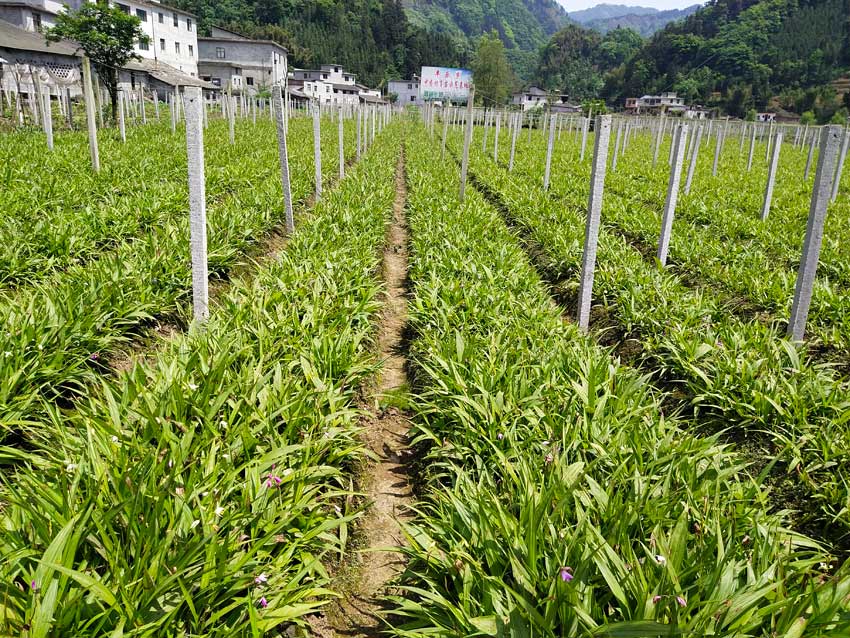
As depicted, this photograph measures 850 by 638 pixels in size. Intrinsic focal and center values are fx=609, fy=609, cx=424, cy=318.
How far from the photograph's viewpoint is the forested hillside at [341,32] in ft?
345

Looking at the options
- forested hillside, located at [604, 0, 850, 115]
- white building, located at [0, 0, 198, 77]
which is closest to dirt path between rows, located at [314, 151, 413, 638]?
white building, located at [0, 0, 198, 77]

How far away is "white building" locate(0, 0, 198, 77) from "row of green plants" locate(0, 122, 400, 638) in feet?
168

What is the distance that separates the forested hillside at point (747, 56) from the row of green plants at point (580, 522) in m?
88.4

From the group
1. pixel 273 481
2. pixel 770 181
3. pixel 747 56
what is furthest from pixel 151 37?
pixel 747 56

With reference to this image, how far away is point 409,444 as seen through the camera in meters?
4.16

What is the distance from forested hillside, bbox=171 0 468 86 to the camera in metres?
105

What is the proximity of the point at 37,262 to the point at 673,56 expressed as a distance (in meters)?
129

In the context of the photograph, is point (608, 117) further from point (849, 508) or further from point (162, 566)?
point (162, 566)

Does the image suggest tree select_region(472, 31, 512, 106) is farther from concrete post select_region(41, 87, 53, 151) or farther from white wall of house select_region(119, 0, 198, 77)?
concrete post select_region(41, 87, 53, 151)

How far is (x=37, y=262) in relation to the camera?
19.6 ft

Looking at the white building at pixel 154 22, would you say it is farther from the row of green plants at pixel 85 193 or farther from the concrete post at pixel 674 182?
the concrete post at pixel 674 182

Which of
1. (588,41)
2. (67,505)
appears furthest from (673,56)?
(67,505)

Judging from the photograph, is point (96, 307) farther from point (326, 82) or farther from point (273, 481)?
point (326, 82)

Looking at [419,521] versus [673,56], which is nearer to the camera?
[419,521]
